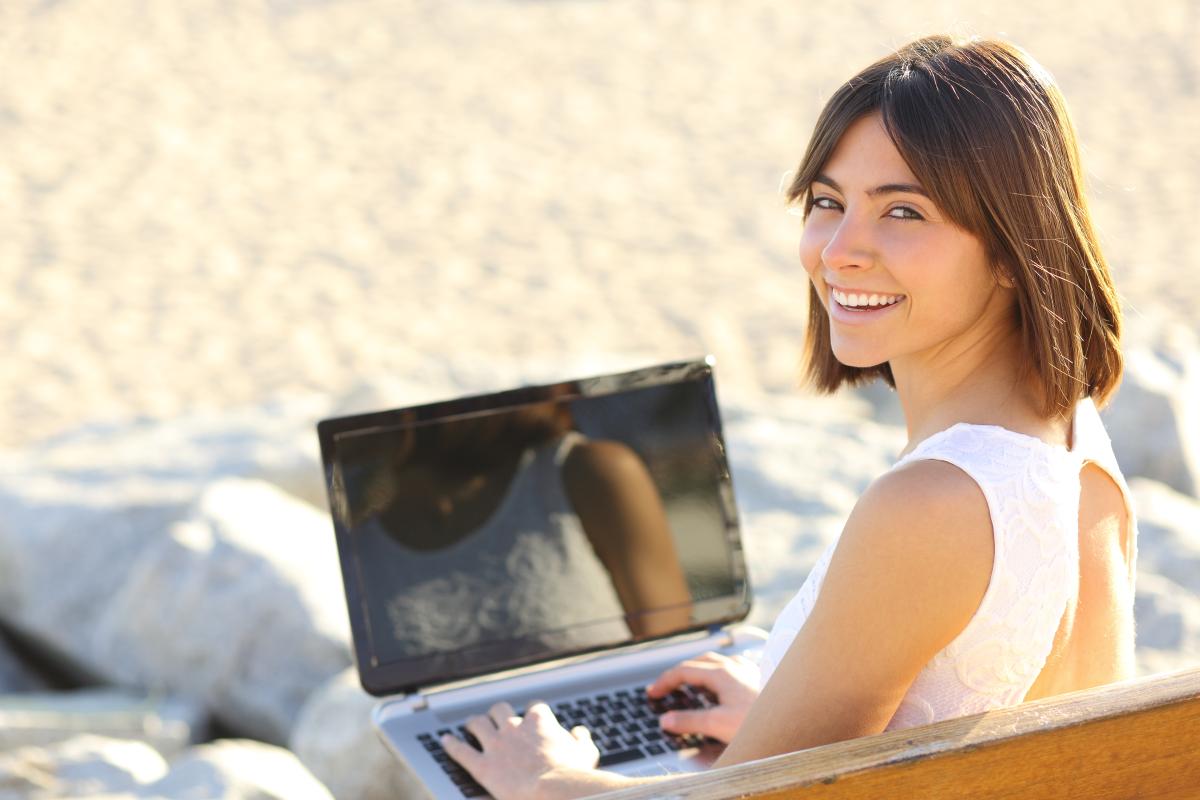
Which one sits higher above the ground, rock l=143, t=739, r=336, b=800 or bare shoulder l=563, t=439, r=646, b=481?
bare shoulder l=563, t=439, r=646, b=481

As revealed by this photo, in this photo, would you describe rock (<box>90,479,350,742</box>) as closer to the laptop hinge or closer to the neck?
the laptop hinge

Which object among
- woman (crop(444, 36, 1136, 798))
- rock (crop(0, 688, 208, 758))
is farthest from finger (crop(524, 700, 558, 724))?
rock (crop(0, 688, 208, 758))

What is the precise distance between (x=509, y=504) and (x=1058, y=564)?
37.9 inches

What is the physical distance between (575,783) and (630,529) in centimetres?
61

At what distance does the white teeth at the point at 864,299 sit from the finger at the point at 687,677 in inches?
23.4

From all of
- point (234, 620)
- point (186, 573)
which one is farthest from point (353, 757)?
point (186, 573)

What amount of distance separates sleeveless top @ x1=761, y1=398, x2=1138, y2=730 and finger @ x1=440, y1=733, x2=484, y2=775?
569 millimetres

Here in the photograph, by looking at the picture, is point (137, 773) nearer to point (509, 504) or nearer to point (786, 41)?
point (509, 504)

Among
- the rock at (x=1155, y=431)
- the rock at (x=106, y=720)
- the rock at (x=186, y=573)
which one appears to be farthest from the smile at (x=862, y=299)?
the rock at (x=1155, y=431)

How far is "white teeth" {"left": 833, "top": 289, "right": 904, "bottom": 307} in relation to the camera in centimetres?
164

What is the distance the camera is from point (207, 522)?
3.84 meters

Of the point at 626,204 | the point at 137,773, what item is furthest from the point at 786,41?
the point at 137,773

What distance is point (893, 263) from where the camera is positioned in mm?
1590

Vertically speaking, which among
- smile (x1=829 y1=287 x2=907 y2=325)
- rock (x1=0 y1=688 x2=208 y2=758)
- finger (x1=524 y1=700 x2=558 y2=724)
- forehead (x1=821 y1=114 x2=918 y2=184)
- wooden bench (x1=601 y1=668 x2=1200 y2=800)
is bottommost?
rock (x1=0 y1=688 x2=208 y2=758)
